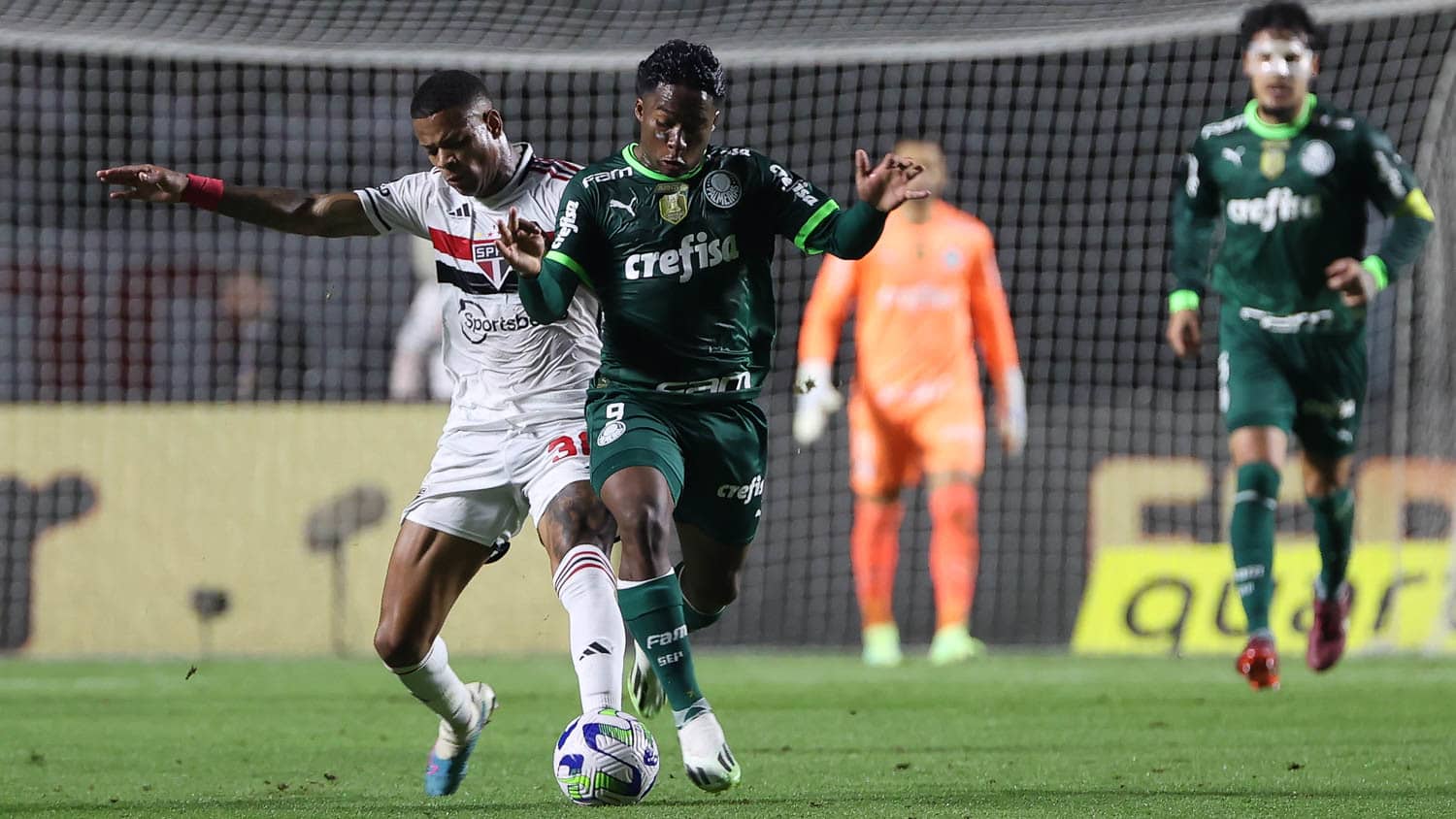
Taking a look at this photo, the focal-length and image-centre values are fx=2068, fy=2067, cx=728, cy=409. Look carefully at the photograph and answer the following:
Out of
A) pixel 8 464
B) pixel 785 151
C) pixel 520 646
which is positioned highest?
pixel 785 151

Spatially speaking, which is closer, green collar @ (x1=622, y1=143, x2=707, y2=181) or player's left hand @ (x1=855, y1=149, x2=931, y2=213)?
player's left hand @ (x1=855, y1=149, x2=931, y2=213)

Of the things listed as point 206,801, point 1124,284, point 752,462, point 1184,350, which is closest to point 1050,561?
point 1124,284

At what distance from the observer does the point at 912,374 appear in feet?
35.1

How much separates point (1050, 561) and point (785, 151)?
3654 mm

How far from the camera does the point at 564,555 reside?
195 inches

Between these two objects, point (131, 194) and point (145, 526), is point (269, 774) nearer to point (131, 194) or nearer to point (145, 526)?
point (131, 194)

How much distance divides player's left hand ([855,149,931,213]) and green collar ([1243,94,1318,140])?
132 inches

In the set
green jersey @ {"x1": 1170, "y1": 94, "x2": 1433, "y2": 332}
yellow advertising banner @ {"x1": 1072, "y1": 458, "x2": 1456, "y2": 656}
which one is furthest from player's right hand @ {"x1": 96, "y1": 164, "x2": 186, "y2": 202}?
yellow advertising banner @ {"x1": 1072, "y1": 458, "x2": 1456, "y2": 656}

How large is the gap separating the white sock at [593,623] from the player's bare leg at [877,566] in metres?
5.48

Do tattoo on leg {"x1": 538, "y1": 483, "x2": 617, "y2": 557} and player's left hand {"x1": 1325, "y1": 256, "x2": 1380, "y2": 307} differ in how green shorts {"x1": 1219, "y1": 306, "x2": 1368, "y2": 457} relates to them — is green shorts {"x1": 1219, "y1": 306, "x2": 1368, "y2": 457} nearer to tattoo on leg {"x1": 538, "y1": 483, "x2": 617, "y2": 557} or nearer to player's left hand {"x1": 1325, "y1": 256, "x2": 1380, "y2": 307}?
player's left hand {"x1": 1325, "y1": 256, "x2": 1380, "y2": 307}

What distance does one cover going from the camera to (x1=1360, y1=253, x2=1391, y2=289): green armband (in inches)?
286

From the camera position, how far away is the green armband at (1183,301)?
782 centimetres

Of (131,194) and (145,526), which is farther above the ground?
(131,194)

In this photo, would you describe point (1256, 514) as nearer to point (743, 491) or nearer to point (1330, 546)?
point (1330, 546)
